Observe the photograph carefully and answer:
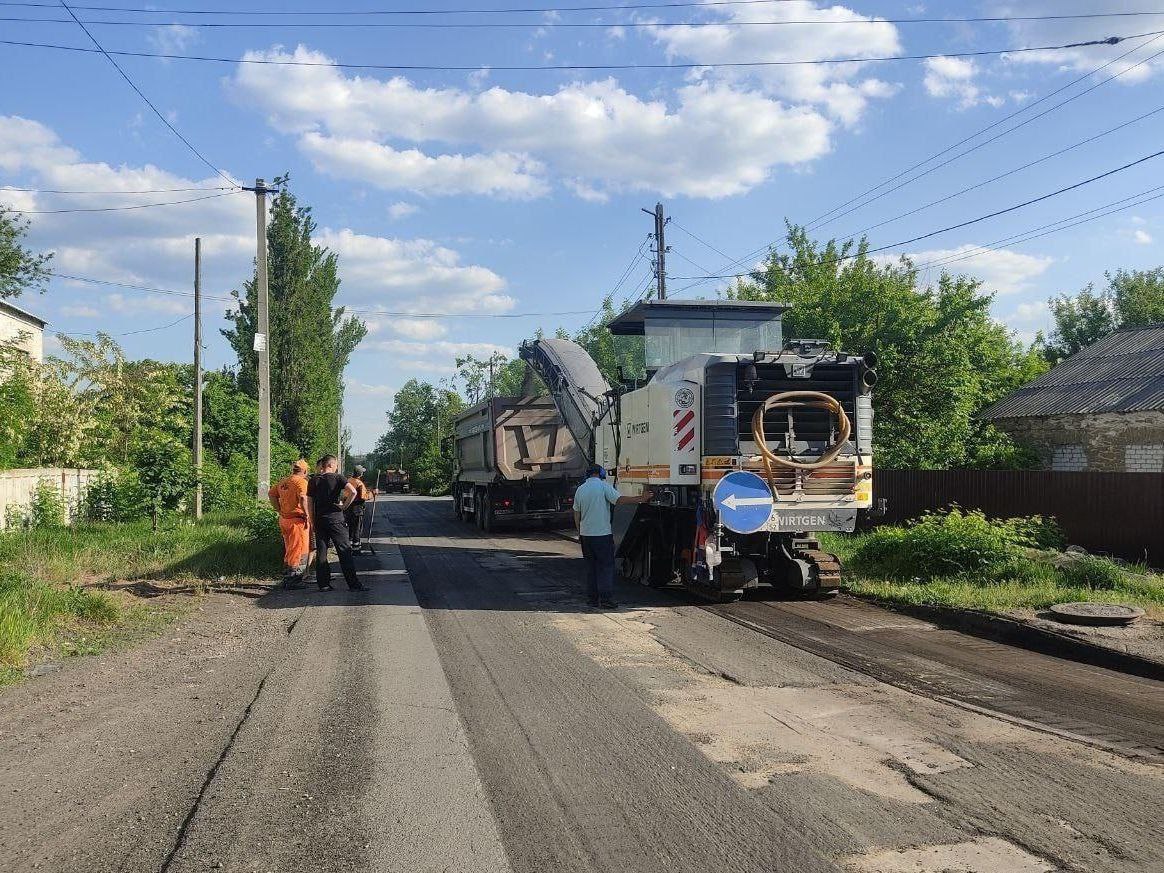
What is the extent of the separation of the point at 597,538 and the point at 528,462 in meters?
12.0

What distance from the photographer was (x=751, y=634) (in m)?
9.30

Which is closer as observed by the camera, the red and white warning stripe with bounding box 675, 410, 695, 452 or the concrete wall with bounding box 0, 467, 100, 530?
the red and white warning stripe with bounding box 675, 410, 695, 452

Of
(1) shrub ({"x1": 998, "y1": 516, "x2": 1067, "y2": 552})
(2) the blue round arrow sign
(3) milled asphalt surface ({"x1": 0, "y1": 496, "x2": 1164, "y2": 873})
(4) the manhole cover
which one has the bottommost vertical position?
(3) milled asphalt surface ({"x1": 0, "y1": 496, "x2": 1164, "y2": 873})

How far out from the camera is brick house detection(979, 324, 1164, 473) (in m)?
20.8

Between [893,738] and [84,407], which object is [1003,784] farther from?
[84,407]

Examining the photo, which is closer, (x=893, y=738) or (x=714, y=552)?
(x=893, y=738)

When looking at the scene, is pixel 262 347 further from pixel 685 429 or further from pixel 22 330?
pixel 22 330

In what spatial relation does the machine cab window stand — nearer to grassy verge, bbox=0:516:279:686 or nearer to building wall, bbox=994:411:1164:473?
grassy verge, bbox=0:516:279:686

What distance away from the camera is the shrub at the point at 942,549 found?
11875 mm

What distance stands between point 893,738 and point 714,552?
510 centimetres

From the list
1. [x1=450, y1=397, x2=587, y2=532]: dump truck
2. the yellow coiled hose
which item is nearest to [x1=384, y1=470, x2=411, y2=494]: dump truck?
[x1=450, y1=397, x2=587, y2=532]: dump truck

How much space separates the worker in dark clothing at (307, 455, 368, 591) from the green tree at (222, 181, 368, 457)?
2471 centimetres

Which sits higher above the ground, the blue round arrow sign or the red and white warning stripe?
the red and white warning stripe

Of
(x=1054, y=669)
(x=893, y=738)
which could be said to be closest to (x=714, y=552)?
(x=1054, y=669)
